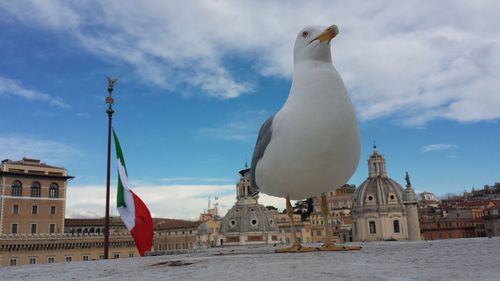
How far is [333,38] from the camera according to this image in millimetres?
6703

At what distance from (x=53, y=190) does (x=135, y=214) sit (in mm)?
50718

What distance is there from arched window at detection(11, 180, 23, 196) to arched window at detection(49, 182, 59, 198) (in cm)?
408

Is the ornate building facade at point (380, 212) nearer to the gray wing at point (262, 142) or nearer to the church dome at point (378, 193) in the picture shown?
the church dome at point (378, 193)

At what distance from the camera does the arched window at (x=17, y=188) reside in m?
60.8

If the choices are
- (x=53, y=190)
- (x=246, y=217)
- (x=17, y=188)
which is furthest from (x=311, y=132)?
(x=53, y=190)

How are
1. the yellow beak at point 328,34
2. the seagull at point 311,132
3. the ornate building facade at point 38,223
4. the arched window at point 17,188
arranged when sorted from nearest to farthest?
the seagull at point 311,132, the yellow beak at point 328,34, the ornate building facade at point 38,223, the arched window at point 17,188

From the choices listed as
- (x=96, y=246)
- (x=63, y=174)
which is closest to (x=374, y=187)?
(x=96, y=246)

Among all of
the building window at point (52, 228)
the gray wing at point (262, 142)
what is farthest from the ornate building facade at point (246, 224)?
the gray wing at point (262, 142)

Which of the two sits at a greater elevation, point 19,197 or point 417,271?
point 19,197

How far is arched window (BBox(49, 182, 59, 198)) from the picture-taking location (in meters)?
64.6

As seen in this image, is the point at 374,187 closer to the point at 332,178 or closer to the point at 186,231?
the point at 186,231

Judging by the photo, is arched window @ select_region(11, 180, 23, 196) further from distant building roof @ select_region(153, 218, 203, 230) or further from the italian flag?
the italian flag

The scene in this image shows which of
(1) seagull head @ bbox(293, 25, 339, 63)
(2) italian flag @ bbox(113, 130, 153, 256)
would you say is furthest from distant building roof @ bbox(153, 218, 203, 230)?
(1) seagull head @ bbox(293, 25, 339, 63)

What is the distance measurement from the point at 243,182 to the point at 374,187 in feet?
70.4
